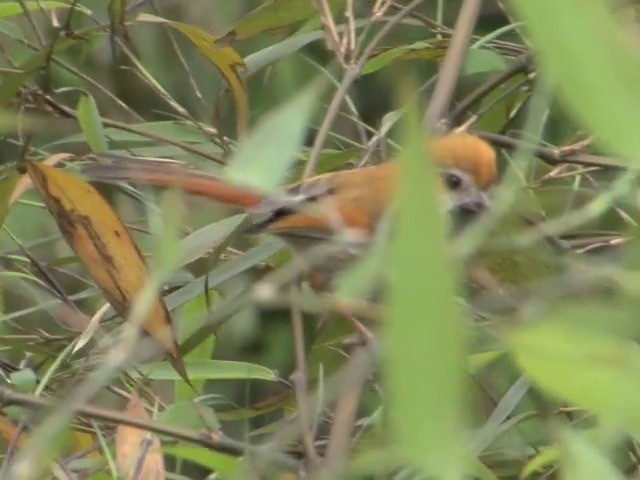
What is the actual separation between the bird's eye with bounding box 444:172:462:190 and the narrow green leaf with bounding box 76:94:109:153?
1.17 ft

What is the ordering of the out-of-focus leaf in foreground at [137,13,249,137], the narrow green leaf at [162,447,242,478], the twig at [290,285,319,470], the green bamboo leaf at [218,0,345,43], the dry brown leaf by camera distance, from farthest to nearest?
the green bamboo leaf at [218,0,345,43] < the out-of-focus leaf in foreground at [137,13,249,137] < the dry brown leaf < the narrow green leaf at [162,447,242,478] < the twig at [290,285,319,470]

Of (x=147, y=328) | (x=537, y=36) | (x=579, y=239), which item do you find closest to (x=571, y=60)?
(x=537, y=36)

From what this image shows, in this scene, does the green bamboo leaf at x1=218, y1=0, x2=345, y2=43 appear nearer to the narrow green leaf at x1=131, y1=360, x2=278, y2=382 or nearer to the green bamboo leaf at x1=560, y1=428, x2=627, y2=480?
the narrow green leaf at x1=131, y1=360, x2=278, y2=382

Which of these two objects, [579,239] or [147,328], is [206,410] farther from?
[579,239]

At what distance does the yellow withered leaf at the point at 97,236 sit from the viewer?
38.0 inches

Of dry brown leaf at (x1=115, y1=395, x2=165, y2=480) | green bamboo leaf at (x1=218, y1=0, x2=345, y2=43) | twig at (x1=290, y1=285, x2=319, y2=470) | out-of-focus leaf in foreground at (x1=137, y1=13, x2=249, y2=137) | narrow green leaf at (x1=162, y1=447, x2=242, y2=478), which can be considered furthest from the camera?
green bamboo leaf at (x1=218, y1=0, x2=345, y2=43)

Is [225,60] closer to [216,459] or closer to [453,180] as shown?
[453,180]

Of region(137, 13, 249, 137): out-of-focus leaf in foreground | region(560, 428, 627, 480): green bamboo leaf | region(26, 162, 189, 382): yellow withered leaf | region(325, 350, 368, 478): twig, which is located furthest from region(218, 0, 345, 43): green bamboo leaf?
region(560, 428, 627, 480): green bamboo leaf

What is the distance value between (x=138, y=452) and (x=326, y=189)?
38cm

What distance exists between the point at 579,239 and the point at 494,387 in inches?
7.2

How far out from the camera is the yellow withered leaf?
966 mm

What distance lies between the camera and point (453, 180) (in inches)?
51.2

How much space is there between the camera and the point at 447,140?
45.2 inches

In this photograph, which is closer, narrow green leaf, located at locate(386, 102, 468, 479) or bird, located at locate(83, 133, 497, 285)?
narrow green leaf, located at locate(386, 102, 468, 479)
